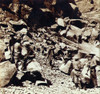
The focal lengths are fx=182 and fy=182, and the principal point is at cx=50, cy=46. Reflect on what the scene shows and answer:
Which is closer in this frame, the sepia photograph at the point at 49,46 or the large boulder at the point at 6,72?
the large boulder at the point at 6,72

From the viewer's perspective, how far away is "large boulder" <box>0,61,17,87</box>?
833 centimetres

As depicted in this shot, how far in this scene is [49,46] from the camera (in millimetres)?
10891

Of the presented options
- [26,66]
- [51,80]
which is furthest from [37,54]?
[51,80]

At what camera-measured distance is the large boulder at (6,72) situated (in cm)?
833

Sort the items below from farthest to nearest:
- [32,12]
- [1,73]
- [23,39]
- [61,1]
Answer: [61,1] → [32,12] → [23,39] → [1,73]

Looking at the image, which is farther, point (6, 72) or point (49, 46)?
point (49, 46)

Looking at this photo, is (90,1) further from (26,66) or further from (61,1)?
(26,66)

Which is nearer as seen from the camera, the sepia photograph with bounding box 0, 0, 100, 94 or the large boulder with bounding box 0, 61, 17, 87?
the large boulder with bounding box 0, 61, 17, 87

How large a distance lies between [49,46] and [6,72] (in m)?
3.32

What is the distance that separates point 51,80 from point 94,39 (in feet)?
12.8

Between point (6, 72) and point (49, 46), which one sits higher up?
point (49, 46)

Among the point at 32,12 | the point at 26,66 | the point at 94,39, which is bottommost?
the point at 26,66

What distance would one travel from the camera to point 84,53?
407 inches

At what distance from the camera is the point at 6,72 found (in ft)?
28.0
